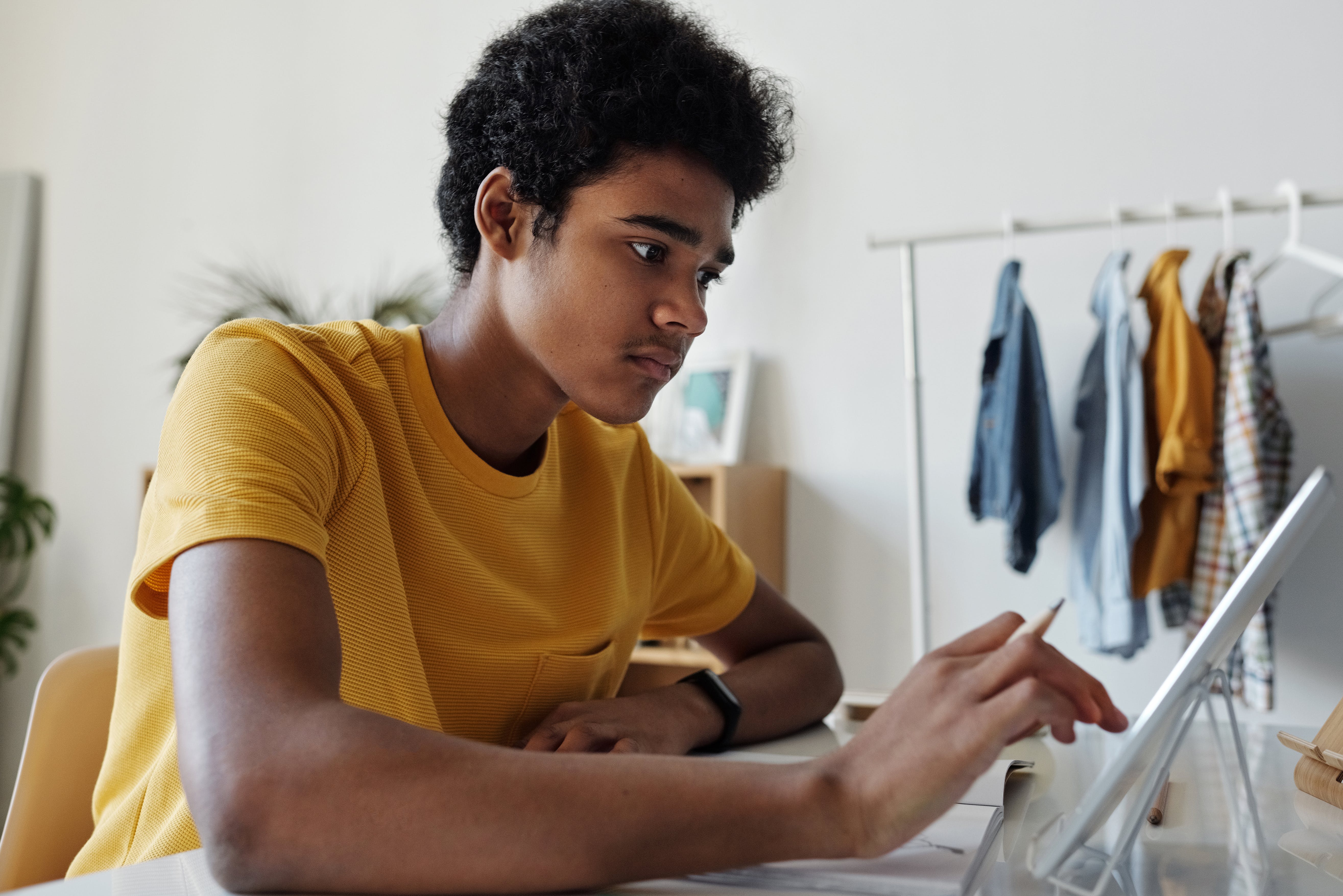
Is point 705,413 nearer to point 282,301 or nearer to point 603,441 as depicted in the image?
point 282,301

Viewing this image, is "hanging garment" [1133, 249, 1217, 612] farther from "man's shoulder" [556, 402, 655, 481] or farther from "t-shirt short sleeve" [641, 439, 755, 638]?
"man's shoulder" [556, 402, 655, 481]

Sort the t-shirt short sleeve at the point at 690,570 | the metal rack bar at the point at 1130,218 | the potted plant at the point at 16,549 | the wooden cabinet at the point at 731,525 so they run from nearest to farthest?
the t-shirt short sleeve at the point at 690,570 < the metal rack bar at the point at 1130,218 < the wooden cabinet at the point at 731,525 < the potted plant at the point at 16,549

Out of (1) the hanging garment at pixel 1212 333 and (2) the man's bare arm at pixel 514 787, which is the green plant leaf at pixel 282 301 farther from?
(2) the man's bare arm at pixel 514 787

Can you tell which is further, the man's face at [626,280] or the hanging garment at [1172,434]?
the hanging garment at [1172,434]

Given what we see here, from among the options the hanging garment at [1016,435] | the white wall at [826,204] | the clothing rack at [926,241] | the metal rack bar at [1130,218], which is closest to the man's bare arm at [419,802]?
the clothing rack at [926,241]

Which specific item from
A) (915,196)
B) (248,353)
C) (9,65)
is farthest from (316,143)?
(248,353)

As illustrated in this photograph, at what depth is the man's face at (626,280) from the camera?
911mm

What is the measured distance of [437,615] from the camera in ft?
2.99

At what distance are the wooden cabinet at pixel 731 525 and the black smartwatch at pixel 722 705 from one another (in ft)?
3.70

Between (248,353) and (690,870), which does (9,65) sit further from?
(690,870)

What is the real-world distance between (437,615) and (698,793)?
1.39ft

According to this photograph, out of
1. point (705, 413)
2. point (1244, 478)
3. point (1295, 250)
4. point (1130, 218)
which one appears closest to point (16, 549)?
point (705, 413)

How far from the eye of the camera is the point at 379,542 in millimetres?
845

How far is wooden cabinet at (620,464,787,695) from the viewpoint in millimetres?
2250
